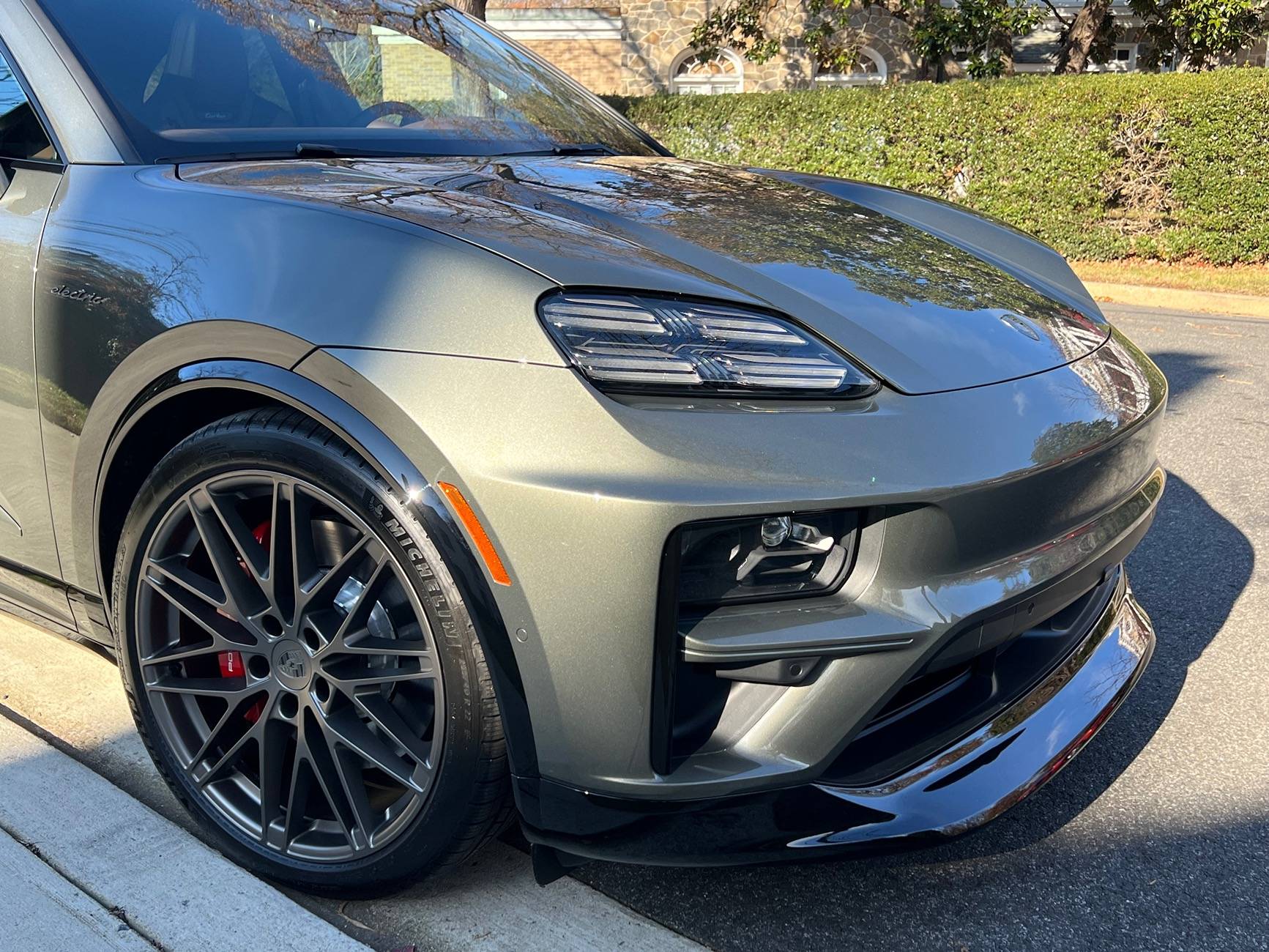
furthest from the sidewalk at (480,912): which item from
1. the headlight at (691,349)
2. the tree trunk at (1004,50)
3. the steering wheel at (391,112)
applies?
the tree trunk at (1004,50)

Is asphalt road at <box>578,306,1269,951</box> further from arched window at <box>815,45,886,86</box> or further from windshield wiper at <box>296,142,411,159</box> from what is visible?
arched window at <box>815,45,886,86</box>

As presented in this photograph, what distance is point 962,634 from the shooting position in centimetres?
164

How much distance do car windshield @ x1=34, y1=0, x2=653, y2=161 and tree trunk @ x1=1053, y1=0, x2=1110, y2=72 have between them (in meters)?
13.5

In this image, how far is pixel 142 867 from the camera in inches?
77.8

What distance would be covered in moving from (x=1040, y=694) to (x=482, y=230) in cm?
118

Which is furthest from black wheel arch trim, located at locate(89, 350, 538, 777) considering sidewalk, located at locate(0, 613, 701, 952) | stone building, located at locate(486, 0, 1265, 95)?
stone building, located at locate(486, 0, 1265, 95)

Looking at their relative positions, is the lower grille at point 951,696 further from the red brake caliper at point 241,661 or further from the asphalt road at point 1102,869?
the red brake caliper at point 241,661

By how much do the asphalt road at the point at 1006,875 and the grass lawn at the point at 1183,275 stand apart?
23.1 feet

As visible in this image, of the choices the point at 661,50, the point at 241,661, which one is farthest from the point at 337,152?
the point at 661,50

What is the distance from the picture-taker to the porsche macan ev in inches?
61.4

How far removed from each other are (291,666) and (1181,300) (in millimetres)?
8390

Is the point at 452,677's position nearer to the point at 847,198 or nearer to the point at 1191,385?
the point at 847,198

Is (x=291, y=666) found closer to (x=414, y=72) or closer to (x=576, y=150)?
(x=576, y=150)

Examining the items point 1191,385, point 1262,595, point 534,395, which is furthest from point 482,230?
point 1191,385
